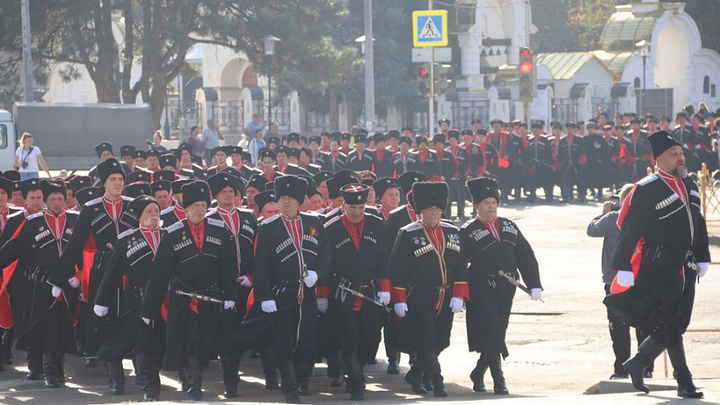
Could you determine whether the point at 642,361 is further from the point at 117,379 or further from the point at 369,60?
the point at 369,60

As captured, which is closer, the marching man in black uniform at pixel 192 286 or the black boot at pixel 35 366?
the marching man in black uniform at pixel 192 286

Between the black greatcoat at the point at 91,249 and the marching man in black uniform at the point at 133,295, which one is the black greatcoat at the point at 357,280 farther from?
the black greatcoat at the point at 91,249

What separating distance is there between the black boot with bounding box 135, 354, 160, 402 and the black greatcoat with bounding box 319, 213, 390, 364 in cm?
145

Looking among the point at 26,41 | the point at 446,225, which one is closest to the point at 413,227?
the point at 446,225

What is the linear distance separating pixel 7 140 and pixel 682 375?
2381 centimetres

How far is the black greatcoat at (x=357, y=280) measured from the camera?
1116 centimetres

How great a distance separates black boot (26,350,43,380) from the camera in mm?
12195

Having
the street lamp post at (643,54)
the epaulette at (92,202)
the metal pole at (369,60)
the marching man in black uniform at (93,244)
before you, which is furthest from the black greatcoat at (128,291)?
the street lamp post at (643,54)

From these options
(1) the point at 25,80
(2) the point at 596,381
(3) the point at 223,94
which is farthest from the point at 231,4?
(2) the point at 596,381

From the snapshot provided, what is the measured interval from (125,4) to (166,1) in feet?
3.74

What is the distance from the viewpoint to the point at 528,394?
35.2ft

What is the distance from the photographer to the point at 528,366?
476 inches

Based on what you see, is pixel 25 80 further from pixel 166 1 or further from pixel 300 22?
pixel 300 22

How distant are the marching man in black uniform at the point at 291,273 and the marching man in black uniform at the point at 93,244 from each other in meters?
1.78
